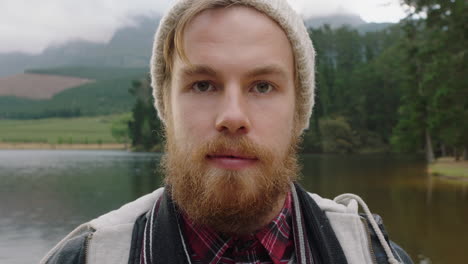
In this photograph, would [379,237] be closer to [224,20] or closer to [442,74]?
[224,20]

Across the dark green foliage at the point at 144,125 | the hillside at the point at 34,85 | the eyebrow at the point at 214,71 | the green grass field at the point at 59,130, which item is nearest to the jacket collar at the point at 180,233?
the eyebrow at the point at 214,71

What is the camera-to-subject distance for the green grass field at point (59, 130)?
333ft

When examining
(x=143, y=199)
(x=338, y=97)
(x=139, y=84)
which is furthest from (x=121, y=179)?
(x=139, y=84)

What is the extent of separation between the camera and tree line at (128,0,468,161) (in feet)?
74.3

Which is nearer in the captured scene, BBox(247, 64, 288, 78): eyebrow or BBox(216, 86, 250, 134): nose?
BBox(216, 86, 250, 134): nose

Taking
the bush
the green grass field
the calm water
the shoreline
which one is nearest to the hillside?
the green grass field

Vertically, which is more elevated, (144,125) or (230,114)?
(144,125)

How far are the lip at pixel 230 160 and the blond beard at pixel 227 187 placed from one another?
17 mm

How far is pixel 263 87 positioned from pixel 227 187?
0.44 meters

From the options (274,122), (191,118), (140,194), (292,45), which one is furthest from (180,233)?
(140,194)

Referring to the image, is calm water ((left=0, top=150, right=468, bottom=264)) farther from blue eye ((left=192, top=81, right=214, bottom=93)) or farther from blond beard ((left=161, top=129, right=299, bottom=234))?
blue eye ((left=192, top=81, right=214, bottom=93))

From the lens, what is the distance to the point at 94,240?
1.58 m

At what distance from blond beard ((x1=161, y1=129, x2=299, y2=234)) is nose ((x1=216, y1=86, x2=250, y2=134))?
34mm

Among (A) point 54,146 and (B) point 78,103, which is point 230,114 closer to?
(A) point 54,146
